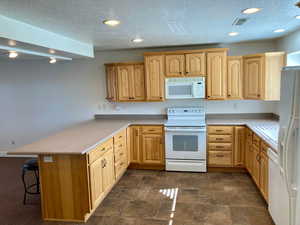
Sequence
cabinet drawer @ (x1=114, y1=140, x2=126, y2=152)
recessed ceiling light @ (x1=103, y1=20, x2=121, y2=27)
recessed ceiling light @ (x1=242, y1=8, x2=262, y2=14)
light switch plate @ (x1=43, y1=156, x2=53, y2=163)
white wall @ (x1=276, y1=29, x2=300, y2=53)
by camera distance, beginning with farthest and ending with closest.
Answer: cabinet drawer @ (x1=114, y1=140, x2=126, y2=152), white wall @ (x1=276, y1=29, x2=300, y2=53), light switch plate @ (x1=43, y1=156, x2=53, y2=163), recessed ceiling light @ (x1=103, y1=20, x2=121, y2=27), recessed ceiling light @ (x1=242, y1=8, x2=262, y2=14)

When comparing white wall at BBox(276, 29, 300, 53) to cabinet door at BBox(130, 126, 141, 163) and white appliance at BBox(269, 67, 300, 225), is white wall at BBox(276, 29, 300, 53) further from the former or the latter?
cabinet door at BBox(130, 126, 141, 163)

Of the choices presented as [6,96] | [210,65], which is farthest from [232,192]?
[6,96]

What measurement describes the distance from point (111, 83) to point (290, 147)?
11.1 feet

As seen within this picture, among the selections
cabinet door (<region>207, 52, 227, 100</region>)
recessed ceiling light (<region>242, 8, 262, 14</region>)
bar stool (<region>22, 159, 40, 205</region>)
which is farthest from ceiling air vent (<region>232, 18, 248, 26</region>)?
bar stool (<region>22, 159, 40, 205</region>)

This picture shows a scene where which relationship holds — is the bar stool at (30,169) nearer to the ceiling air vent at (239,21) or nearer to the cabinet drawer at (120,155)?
the cabinet drawer at (120,155)

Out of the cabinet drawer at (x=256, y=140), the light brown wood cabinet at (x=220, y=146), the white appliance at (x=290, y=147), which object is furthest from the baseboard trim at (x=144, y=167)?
the white appliance at (x=290, y=147)

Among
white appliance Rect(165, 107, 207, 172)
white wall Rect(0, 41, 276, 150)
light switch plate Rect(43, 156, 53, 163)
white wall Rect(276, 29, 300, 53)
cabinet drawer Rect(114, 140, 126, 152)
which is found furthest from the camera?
white wall Rect(0, 41, 276, 150)

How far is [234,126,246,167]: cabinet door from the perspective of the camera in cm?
409

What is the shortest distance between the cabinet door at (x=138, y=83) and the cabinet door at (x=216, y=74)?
4.00 ft

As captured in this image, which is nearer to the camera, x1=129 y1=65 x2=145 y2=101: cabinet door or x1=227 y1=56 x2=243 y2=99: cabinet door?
x1=227 y1=56 x2=243 y2=99: cabinet door

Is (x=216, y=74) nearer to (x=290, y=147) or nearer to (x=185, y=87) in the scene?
(x=185, y=87)

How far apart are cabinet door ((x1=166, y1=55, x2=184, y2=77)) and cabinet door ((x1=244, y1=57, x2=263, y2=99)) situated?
111 centimetres

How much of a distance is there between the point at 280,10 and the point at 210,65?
6.21 feet

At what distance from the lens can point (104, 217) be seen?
2.94m
